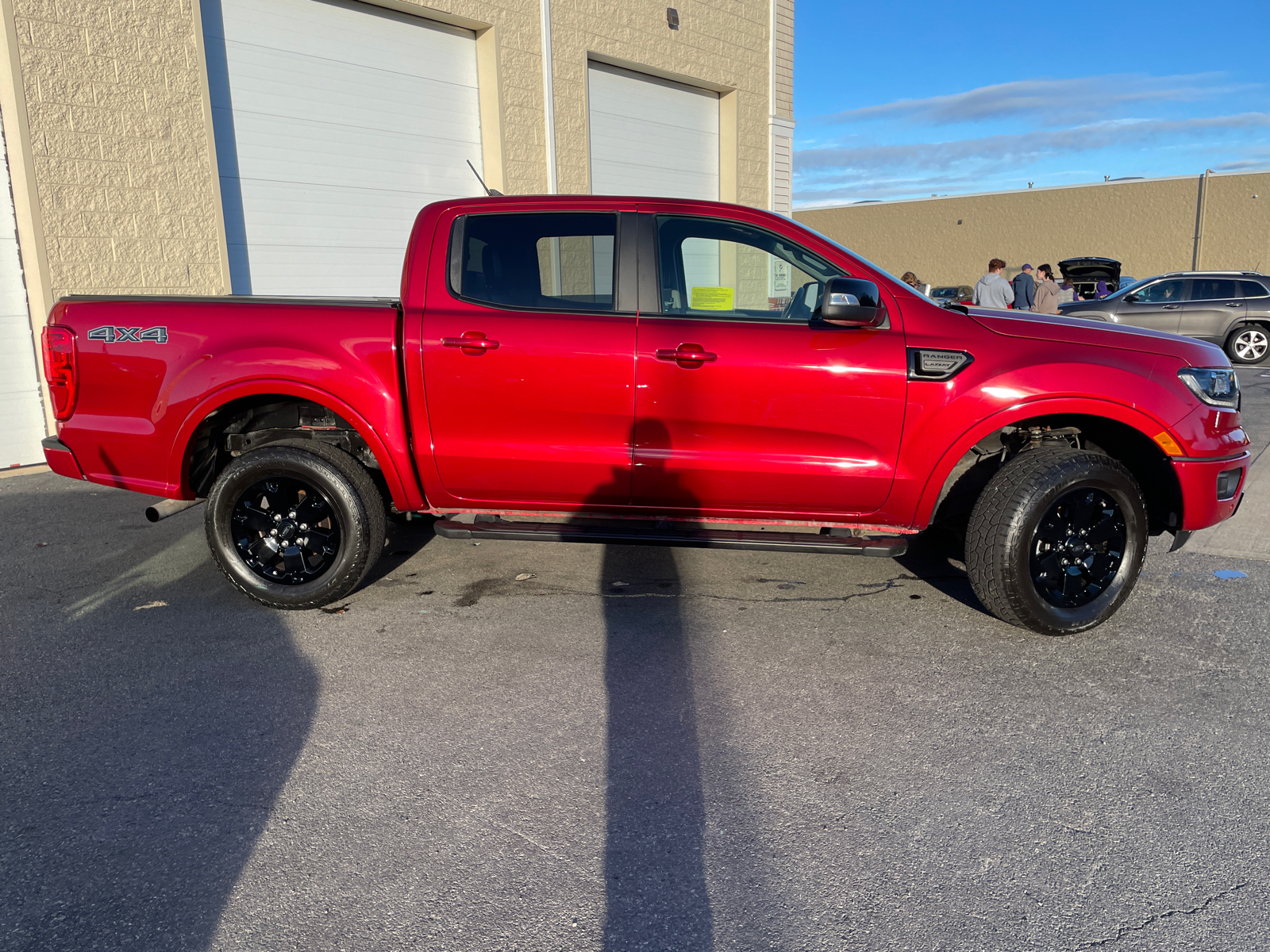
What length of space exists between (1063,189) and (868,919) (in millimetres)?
43263

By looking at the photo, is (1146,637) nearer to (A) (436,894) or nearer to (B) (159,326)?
(A) (436,894)

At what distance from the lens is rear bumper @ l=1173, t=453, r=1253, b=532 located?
4012mm

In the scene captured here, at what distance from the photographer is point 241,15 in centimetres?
878

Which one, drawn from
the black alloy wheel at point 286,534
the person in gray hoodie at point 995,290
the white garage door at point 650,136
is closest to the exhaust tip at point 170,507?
the black alloy wheel at point 286,534

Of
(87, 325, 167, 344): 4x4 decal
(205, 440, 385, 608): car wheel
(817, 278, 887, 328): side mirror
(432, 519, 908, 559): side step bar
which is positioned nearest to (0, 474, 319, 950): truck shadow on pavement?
(205, 440, 385, 608): car wheel

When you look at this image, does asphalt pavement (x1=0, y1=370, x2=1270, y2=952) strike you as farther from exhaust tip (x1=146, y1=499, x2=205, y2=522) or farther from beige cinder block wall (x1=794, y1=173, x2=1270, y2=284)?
beige cinder block wall (x1=794, y1=173, x2=1270, y2=284)

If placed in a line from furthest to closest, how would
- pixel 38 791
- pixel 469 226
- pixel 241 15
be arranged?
pixel 241 15 < pixel 469 226 < pixel 38 791

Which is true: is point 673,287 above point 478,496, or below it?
above

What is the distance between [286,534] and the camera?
14.6ft

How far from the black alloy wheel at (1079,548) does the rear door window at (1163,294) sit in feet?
47.2

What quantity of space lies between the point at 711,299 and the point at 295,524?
234cm

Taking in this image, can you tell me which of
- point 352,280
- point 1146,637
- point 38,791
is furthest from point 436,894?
point 352,280

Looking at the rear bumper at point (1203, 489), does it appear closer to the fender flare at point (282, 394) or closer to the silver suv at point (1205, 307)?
the fender flare at point (282, 394)

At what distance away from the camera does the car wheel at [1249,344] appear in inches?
631
